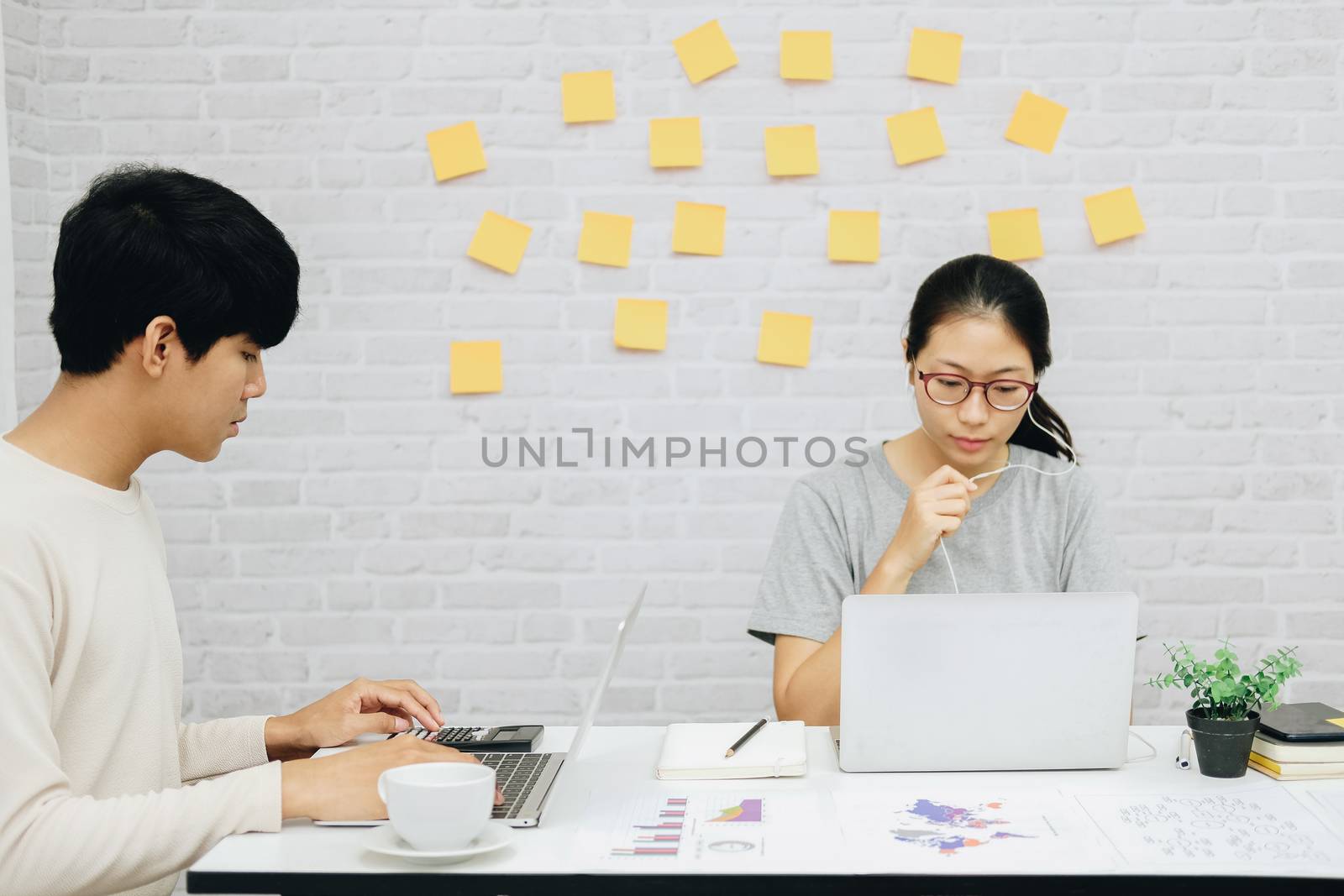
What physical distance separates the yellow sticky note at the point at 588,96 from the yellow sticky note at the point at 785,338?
0.55 metres

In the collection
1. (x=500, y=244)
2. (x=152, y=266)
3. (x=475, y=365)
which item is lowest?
(x=475, y=365)

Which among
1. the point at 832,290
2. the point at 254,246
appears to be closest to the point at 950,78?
the point at 832,290

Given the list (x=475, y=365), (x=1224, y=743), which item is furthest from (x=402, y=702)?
(x=475, y=365)

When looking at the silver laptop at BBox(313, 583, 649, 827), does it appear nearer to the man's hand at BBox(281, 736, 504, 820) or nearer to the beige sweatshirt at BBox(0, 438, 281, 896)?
the man's hand at BBox(281, 736, 504, 820)

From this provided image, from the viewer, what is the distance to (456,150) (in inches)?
98.0

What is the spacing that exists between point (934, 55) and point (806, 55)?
265mm

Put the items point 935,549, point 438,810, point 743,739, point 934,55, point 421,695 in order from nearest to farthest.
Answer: point 438,810
point 743,739
point 421,695
point 935,549
point 934,55

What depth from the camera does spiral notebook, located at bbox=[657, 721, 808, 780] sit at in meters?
1.31

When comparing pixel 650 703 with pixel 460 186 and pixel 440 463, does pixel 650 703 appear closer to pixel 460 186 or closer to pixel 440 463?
pixel 440 463

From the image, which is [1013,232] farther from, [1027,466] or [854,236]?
[1027,466]

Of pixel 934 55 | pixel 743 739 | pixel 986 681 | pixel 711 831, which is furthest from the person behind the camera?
pixel 934 55

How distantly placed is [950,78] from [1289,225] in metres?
0.77

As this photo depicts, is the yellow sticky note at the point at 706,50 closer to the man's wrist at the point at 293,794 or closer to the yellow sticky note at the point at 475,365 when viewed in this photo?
the yellow sticky note at the point at 475,365

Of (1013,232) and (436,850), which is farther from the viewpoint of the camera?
(1013,232)
